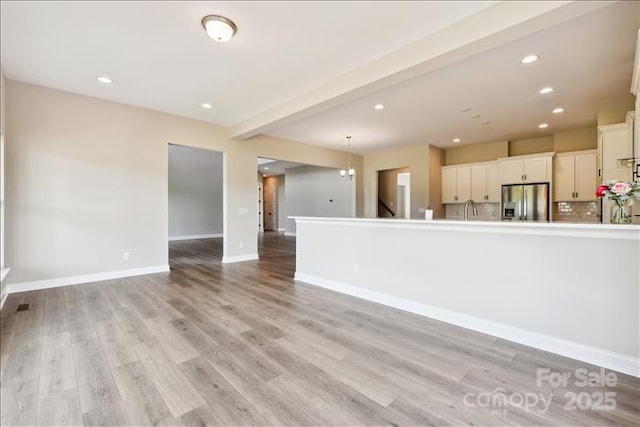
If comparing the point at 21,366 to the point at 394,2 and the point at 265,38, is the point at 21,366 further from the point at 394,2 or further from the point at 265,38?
the point at 394,2

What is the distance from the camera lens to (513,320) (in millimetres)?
2602

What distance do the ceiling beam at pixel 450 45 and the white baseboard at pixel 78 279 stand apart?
3.96 m

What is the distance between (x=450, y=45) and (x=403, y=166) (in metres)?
5.75

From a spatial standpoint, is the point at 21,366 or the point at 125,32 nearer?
the point at 21,366

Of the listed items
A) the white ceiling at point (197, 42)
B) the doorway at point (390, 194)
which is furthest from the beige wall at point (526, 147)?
the white ceiling at point (197, 42)

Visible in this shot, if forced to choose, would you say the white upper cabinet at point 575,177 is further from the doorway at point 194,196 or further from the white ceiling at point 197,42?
the doorway at point 194,196

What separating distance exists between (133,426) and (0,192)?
13.7ft

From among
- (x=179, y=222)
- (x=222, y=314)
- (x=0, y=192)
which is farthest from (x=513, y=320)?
(x=179, y=222)

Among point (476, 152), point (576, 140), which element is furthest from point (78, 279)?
point (576, 140)

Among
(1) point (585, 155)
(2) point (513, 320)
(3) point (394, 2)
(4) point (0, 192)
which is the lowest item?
(2) point (513, 320)

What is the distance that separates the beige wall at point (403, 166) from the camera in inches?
307

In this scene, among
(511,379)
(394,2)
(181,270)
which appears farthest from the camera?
(181,270)

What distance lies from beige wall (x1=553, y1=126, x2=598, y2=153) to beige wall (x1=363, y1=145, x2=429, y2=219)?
281cm

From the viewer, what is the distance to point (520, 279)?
2.57 m
